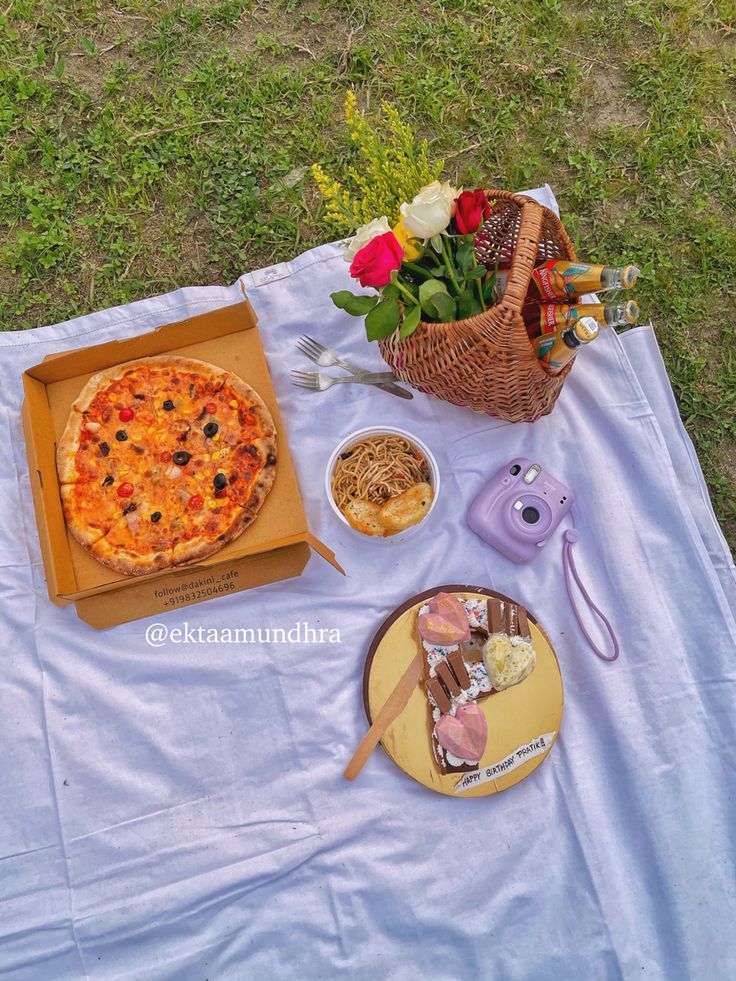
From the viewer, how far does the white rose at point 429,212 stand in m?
1.54

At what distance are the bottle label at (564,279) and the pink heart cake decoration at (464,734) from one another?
3.71 feet

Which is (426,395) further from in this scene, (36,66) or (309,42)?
(36,66)

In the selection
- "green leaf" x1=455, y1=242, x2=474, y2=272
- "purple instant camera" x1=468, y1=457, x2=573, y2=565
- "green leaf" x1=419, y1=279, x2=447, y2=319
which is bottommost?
"purple instant camera" x1=468, y1=457, x2=573, y2=565

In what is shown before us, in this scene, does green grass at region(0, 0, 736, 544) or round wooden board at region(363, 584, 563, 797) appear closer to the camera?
round wooden board at region(363, 584, 563, 797)

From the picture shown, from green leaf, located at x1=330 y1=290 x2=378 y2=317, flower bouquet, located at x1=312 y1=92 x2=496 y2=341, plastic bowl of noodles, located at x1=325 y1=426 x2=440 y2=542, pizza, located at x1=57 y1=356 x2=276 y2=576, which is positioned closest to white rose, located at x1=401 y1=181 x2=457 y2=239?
flower bouquet, located at x1=312 y1=92 x2=496 y2=341

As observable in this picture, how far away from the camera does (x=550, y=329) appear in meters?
1.81

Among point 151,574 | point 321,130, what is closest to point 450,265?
point 151,574

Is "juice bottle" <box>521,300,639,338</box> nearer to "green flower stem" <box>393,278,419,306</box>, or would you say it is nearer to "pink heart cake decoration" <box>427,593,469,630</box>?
"green flower stem" <box>393,278,419,306</box>

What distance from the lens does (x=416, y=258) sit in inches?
67.2

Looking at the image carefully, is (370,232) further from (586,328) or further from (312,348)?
(312,348)

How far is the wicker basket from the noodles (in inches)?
7.6

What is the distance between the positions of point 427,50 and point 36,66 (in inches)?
58.7

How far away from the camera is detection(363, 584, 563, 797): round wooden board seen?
6.28ft

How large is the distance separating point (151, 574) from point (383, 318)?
0.96 m
